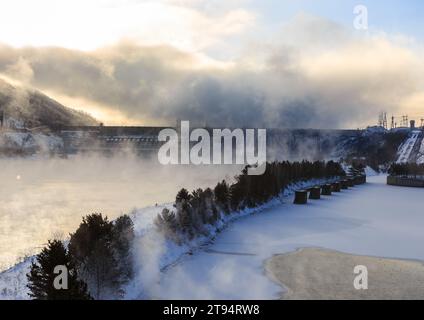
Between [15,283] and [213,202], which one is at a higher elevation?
[213,202]

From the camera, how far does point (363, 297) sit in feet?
34.9

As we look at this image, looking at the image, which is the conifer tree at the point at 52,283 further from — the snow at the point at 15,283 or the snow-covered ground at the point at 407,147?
the snow-covered ground at the point at 407,147

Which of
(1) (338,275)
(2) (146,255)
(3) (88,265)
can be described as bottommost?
(1) (338,275)

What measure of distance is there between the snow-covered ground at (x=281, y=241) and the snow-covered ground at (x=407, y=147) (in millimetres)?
96139

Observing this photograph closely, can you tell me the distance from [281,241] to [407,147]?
435ft

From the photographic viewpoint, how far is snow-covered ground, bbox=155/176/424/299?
37.8ft

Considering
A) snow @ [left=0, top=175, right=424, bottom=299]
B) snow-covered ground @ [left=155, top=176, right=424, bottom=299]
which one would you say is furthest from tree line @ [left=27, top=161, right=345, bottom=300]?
snow-covered ground @ [left=155, top=176, right=424, bottom=299]

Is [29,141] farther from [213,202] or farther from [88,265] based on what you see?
[88,265]

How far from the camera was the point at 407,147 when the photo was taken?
13725 cm

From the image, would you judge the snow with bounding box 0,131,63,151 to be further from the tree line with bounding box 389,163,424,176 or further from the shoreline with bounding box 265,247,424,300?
the shoreline with bounding box 265,247,424,300

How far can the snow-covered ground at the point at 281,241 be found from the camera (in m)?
11.5

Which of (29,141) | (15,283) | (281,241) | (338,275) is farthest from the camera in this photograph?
(29,141)

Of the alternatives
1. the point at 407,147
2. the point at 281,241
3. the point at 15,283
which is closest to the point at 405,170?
the point at 281,241
